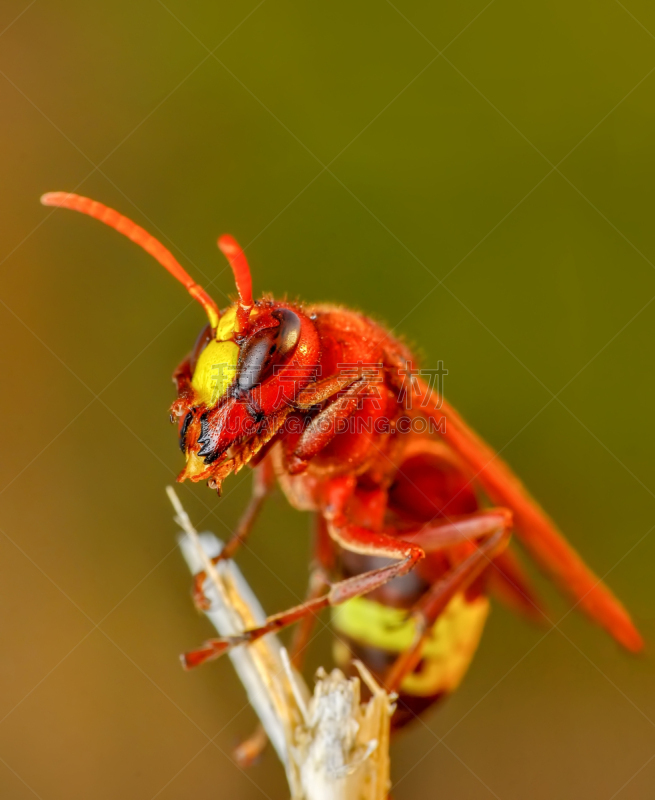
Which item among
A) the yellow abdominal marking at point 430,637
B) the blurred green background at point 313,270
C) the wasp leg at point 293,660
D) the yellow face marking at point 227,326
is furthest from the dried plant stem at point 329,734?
the blurred green background at point 313,270

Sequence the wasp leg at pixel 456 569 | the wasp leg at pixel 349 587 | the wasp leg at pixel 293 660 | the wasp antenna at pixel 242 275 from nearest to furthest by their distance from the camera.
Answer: the wasp antenna at pixel 242 275
the wasp leg at pixel 349 587
the wasp leg at pixel 456 569
the wasp leg at pixel 293 660

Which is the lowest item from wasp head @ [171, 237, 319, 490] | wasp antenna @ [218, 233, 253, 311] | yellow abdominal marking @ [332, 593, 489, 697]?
yellow abdominal marking @ [332, 593, 489, 697]

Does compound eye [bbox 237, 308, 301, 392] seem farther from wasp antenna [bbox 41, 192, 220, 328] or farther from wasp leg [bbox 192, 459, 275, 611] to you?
wasp leg [bbox 192, 459, 275, 611]

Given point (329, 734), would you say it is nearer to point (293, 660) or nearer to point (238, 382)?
point (238, 382)

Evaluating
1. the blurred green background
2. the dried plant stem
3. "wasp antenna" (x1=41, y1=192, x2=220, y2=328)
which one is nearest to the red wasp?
"wasp antenna" (x1=41, y1=192, x2=220, y2=328)

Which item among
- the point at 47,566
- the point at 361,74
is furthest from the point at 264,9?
the point at 47,566

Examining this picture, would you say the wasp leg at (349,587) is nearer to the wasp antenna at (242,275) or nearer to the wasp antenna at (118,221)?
the wasp antenna at (242,275)
